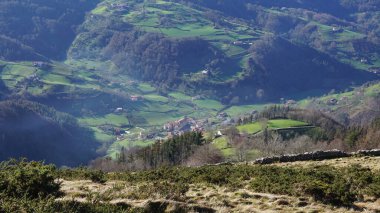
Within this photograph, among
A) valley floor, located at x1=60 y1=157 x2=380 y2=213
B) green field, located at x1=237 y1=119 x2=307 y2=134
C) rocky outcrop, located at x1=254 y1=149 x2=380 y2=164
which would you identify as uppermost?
valley floor, located at x1=60 y1=157 x2=380 y2=213

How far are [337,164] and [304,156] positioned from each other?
18.9ft

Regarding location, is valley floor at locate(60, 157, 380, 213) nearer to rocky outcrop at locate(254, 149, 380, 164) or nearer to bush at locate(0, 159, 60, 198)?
bush at locate(0, 159, 60, 198)

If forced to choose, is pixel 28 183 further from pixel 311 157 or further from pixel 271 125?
pixel 271 125

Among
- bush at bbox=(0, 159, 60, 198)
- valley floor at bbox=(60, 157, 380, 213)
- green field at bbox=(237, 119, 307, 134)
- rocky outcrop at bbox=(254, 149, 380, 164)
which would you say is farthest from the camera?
green field at bbox=(237, 119, 307, 134)

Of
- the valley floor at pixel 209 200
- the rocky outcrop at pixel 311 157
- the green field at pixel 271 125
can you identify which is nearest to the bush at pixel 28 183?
the valley floor at pixel 209 200

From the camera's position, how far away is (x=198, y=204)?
24.2 metres

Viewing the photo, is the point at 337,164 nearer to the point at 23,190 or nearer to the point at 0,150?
the point at 23,190

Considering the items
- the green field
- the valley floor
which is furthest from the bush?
the green field

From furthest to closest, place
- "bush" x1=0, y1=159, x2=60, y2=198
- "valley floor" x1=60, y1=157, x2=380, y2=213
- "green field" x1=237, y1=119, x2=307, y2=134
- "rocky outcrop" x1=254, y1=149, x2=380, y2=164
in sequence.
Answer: "green field" x1=237, y1=119, x2=307, y2=134
"rocky outcrop" x1=254, y1=149, x2=380, y2=164
"valley floor" x1=60, y1=157, x2=380, y2=213
"bush" x1=0, y1=159, x2=60, y2=198

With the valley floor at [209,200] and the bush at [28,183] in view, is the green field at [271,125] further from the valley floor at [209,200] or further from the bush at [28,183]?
the bush at [28,183]

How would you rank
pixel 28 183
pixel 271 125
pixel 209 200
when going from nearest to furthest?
pixel 28 183
pixel 209 200
pixel 271 125

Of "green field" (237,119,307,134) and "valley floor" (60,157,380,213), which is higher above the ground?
"valley floor" (60,157,380,213)

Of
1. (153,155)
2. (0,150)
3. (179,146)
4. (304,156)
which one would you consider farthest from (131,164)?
(0,150)

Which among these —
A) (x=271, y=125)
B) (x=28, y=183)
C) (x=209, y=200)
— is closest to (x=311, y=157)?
(x=209, y=200)
